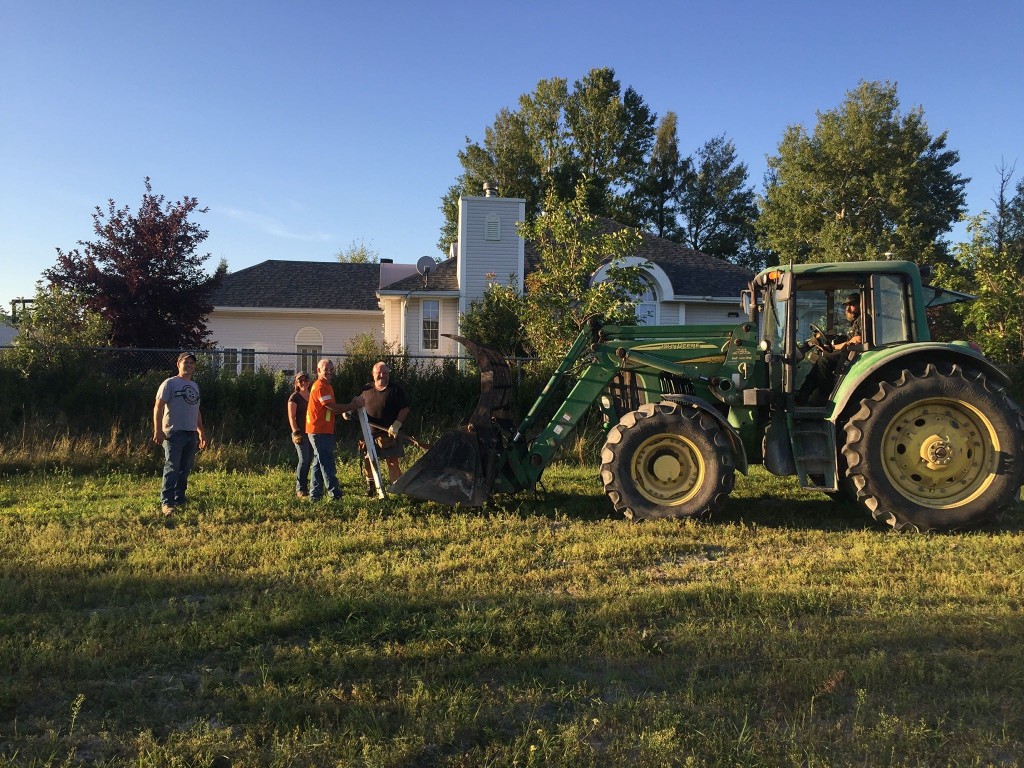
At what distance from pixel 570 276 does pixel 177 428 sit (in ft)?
22.0

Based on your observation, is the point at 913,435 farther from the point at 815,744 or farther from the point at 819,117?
the point at 819,117

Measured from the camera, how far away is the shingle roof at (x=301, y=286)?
2402 cm

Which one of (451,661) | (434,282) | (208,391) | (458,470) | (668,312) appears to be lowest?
(451,661)

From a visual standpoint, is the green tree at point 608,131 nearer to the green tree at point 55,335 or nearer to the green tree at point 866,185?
the green tree at point 866,185

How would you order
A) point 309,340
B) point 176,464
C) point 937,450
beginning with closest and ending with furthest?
point 937,450 → point 176,464 → point 309,340

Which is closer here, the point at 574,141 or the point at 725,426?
the point at 725,426

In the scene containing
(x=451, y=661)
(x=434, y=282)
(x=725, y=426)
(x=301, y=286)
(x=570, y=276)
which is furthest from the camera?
(x=301, y=286)

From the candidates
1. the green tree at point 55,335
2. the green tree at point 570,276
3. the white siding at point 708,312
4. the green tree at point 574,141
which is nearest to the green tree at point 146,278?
the green tree at point 55,335

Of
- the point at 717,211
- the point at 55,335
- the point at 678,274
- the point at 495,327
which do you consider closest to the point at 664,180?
the point at 717,211

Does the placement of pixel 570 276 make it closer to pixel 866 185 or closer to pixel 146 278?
pixel 146 278

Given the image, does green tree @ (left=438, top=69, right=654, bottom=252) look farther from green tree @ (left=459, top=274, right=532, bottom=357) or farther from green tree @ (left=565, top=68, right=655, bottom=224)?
green tree @ (left=459, top=274, right=532, bottom=357)

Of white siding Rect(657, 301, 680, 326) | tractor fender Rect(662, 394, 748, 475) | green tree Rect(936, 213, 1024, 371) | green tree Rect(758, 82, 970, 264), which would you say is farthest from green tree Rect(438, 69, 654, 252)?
tractor fender Rect(662, 394, 748, 475)

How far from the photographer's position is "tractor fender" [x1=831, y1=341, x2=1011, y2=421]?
6.40 meters

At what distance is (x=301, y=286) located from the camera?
25469 mm
